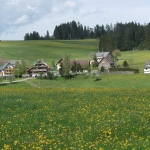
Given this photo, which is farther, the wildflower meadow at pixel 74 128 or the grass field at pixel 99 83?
the grass field at pixel 99 83

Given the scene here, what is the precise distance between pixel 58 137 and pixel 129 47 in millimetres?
188024

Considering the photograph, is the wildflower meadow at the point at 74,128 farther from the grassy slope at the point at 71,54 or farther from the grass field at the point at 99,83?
the grassy slope at the point at 71,54

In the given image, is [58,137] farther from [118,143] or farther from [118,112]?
[118,112]

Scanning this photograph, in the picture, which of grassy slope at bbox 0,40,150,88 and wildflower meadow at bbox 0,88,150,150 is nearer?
wildflower meadow at bbox 0,88,150,150

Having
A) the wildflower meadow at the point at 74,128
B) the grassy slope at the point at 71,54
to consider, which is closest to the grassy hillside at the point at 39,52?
the grassy slope at the point at 71,54

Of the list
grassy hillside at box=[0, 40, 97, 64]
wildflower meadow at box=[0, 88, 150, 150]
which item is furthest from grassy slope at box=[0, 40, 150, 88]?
wildflower meadow at box=[0, 88, 150, 150]

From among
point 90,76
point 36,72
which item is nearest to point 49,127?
point 90,76

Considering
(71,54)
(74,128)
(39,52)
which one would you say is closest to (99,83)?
(74,128)

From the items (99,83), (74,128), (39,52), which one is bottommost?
(99,83)

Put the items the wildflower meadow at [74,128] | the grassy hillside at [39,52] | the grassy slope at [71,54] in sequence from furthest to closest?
the grassy hillside at [39,52], the grassy slope at [71,54], the wildflower meadow at [74,128]

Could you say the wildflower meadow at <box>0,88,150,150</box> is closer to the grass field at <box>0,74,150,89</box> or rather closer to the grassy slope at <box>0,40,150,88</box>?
the grass field at <box>0,74,150,89</box>

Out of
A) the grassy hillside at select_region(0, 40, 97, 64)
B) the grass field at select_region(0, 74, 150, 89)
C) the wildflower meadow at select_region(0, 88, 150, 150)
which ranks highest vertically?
the grassy hillside at select_region(0, 40, 97, 64)

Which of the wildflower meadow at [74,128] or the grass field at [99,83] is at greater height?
the wildflower meadow at [74,128]

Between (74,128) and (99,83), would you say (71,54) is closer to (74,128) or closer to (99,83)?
(99,83)
